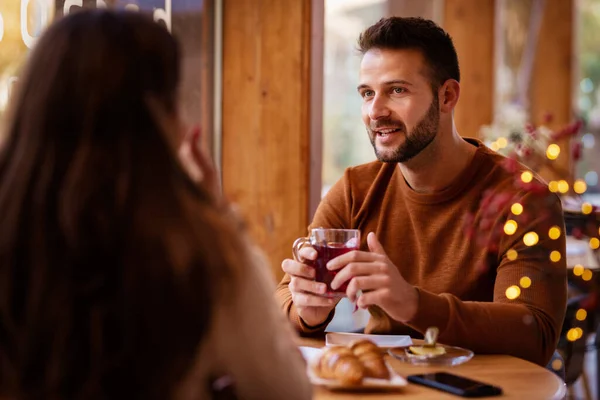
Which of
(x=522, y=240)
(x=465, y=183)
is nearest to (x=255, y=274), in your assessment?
(x=522, y=240)

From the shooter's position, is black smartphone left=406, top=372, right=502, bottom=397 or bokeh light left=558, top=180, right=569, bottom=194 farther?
black smartphone left=406, top=372, right=502, bottom=397

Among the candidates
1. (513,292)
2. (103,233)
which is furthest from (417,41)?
(103,233)

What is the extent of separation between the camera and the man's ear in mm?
2479

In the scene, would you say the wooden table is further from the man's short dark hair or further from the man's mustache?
the man's short dark hair

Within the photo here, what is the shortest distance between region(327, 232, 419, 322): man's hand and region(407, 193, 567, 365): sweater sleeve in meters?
0.07

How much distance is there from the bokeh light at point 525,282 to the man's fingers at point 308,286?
1.51 feet

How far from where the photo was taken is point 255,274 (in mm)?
1047

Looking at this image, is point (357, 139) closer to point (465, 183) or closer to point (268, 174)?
point (268, 174)

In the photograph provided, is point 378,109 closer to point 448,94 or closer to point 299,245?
point 448,94

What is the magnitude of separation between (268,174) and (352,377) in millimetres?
2284

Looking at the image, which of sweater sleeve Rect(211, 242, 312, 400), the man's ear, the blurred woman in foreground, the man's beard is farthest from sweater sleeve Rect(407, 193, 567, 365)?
the blurred woman in foreground

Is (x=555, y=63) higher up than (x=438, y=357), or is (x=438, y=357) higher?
(x=555, y=63)

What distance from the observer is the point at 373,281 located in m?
1.67

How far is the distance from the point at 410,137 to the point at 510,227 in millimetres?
486
